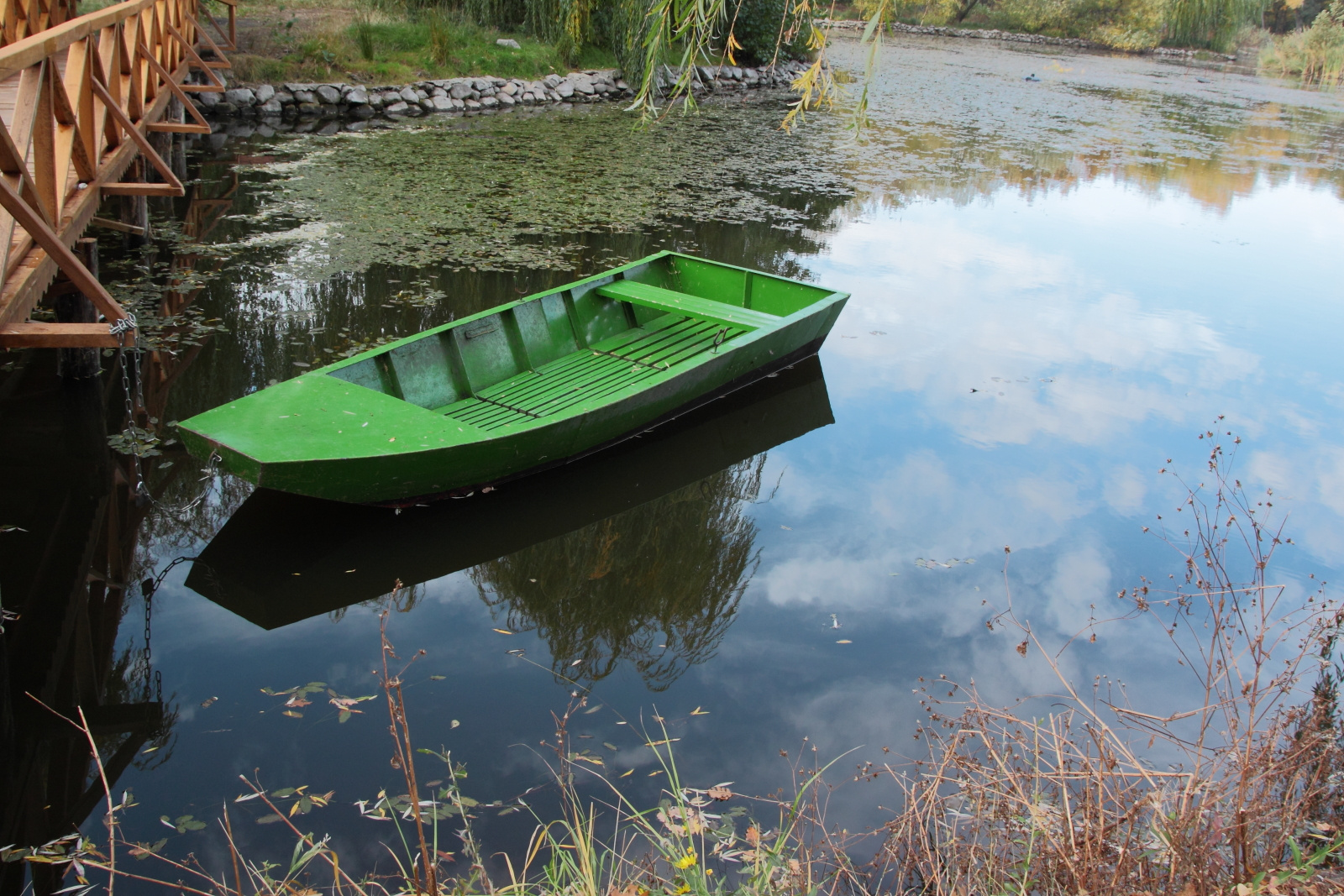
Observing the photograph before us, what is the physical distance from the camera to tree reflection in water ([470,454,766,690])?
3545 millimetres

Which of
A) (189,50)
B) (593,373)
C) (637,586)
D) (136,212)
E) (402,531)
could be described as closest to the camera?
(637,586)

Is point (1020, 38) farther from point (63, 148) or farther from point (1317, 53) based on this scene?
point (63, 148)

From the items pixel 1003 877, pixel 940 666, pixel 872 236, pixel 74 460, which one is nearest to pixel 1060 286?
pixel 872 236

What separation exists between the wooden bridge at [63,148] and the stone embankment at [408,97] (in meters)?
4.96

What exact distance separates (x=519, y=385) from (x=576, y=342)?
2.26ft

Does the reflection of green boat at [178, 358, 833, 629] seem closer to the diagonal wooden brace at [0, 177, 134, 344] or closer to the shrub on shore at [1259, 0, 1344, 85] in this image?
the diagonal wooden brace at [0, 177, 134, 344]

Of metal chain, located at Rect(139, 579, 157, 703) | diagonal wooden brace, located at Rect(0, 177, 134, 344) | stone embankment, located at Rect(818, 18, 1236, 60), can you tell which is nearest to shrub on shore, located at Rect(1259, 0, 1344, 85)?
stone embankment, located at Rect(818, 18, 1236, 60)

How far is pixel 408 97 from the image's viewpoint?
1286cm

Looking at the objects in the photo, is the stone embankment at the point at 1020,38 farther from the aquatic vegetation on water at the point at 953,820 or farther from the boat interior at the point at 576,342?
the aquatic vegetation on water at the point at 953,820

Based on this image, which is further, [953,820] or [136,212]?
[136,212]

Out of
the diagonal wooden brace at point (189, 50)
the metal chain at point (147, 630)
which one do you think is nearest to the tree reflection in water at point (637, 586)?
the metal chain at point (147, 630)

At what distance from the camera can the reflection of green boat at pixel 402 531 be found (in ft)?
12.1

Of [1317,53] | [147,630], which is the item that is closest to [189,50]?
[147,630]

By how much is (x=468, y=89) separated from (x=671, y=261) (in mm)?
8603
